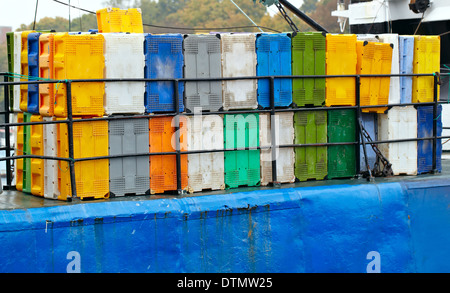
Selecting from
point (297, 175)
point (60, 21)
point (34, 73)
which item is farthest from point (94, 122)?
point (60, 21)

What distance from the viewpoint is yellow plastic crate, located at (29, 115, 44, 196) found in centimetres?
898

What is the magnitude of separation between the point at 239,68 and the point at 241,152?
1.15m

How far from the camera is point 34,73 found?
9.05 metres

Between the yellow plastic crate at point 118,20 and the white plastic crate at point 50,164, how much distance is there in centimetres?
154

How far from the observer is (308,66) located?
9.65m

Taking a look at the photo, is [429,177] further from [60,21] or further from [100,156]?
[60,21]

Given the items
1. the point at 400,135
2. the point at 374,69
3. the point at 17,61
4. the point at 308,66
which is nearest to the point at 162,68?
the point at 308,66

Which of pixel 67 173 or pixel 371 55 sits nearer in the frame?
pixel 67 173

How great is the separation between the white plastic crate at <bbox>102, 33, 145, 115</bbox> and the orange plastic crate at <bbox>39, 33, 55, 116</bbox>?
26.3 inches

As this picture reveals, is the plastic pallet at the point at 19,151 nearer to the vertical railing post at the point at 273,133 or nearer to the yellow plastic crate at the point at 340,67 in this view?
the vertical railing post at the point at 273,133

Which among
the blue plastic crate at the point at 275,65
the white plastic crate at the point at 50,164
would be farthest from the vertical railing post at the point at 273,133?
the white plastic crate at the point at 50,164

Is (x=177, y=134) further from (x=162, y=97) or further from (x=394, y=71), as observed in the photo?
(x=394, y=71)

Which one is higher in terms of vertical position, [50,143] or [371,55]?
[371,55]
